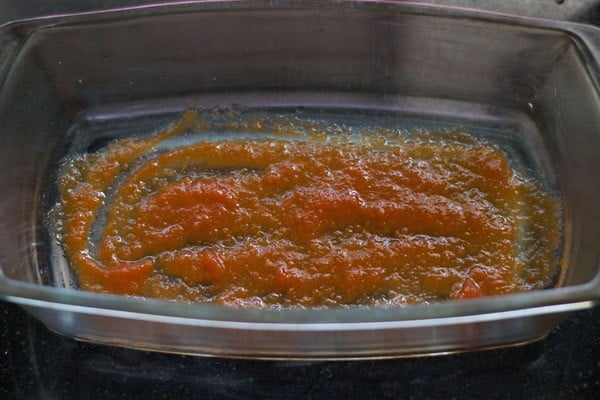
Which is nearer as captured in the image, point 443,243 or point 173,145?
point 443,243

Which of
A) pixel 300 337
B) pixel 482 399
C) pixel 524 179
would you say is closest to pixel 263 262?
pixel 300 337

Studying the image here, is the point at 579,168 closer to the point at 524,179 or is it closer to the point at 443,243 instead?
the point at 524,179

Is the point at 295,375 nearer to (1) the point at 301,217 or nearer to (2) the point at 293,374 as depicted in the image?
(2) the point at 293,374

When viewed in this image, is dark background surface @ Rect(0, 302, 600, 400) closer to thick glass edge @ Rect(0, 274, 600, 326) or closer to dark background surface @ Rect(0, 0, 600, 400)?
dark background surface @ Rect(0, 0, 600, 400)

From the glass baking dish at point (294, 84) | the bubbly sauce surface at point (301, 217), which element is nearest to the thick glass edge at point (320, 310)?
the glass baking dish at point (294, 84)

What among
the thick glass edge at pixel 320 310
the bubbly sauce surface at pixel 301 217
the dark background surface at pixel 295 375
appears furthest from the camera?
the bubbly sauce surface at pixel 301 217

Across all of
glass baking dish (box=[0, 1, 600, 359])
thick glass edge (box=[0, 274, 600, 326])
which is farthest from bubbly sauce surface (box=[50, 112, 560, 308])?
thick glass edge (box=[0, 274, 600, 326])

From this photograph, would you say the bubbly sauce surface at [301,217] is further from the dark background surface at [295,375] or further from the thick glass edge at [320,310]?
the thick glass edge at [320,310]
